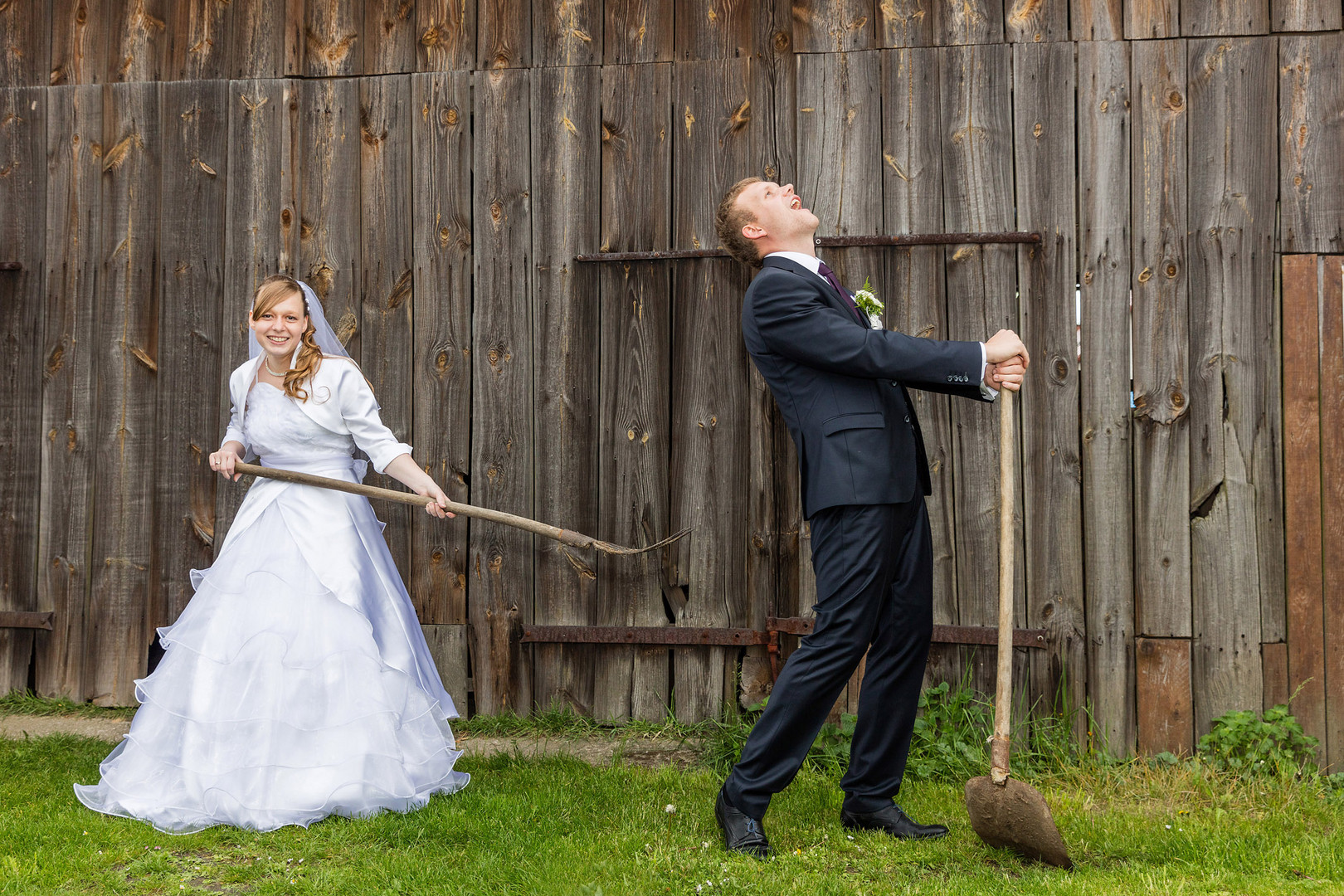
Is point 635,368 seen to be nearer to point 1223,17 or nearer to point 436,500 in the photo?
point 436,500

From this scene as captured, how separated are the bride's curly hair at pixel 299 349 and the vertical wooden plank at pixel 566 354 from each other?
1.01m

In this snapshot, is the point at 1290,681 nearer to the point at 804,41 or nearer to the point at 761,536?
the point at 761,536

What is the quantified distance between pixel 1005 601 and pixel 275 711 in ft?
7.74

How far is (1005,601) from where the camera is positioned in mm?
3021

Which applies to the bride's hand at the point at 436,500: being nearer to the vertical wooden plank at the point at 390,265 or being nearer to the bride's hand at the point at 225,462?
the bride's hand at the point at 225,462

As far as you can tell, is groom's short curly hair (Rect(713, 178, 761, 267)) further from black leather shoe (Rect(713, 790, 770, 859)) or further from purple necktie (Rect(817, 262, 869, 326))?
black leather shoe (Rect(713, 790, 770, 859))

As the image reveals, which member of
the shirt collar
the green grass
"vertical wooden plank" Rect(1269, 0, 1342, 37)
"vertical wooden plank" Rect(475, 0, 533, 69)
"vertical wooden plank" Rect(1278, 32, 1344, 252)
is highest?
"vertical wooden plank" Rect(475, 0, 533, 69)

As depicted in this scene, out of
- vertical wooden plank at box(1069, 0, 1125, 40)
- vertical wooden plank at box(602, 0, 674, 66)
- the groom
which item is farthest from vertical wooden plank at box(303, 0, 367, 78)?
vertical wooden plank at box(1069, 0, 1125, 40)

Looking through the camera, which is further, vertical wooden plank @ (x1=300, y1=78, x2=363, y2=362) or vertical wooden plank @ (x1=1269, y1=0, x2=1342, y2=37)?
vertical wooden plank @ (x1=300, y1=78, x2=363, y2=362)

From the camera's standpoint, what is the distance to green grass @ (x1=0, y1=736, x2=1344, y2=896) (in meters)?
2.82

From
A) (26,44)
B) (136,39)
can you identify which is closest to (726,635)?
(136,39)

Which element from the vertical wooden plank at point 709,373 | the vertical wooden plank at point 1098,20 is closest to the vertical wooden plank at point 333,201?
the vertical wooden plank at point 709,373

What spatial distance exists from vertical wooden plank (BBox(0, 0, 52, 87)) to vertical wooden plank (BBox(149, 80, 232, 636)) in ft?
2.04

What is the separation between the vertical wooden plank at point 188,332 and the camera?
4578 mm
